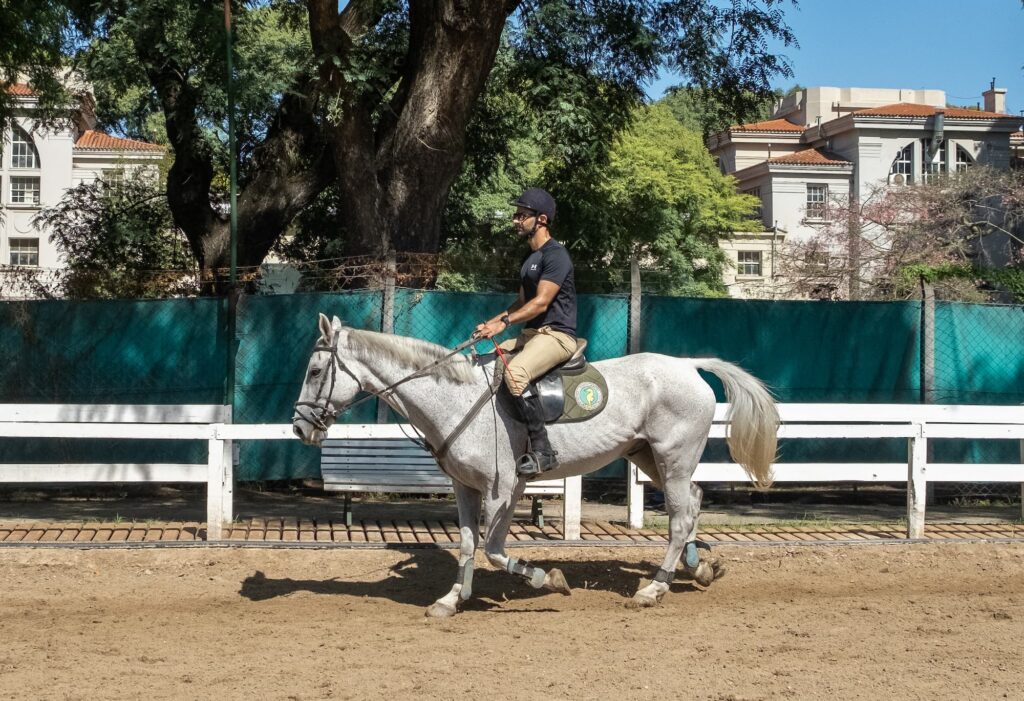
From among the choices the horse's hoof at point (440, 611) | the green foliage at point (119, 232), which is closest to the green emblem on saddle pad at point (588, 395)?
the horse's hoof at point (440, 611)

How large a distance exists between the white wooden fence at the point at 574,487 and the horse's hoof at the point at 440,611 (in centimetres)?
245

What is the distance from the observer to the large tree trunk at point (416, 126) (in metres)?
13.3

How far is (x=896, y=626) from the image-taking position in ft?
24.3

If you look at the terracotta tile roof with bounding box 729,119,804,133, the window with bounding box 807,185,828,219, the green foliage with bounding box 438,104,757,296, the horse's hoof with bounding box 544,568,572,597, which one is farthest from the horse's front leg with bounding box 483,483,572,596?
the terracotta tile roof with bounding box 729,119,804,133

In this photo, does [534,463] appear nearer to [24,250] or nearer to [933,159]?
[24,250]

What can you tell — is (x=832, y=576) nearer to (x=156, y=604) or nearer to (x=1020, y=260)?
(x=156, y=604)

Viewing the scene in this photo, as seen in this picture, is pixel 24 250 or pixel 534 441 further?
pixel 24 250

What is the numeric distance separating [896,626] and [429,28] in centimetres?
915

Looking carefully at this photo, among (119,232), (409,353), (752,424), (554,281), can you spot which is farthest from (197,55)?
(752,424)

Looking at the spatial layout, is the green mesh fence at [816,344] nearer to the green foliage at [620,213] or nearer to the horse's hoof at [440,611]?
the green foliage at [620,213]

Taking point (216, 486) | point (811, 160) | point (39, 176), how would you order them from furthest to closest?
1. point (811, 160)
2. point (39, 176)
3. point (216, 486)

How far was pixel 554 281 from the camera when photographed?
302 inches

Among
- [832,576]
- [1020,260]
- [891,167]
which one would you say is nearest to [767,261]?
[891,167]

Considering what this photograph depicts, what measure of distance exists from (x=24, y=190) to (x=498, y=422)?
172 feet
